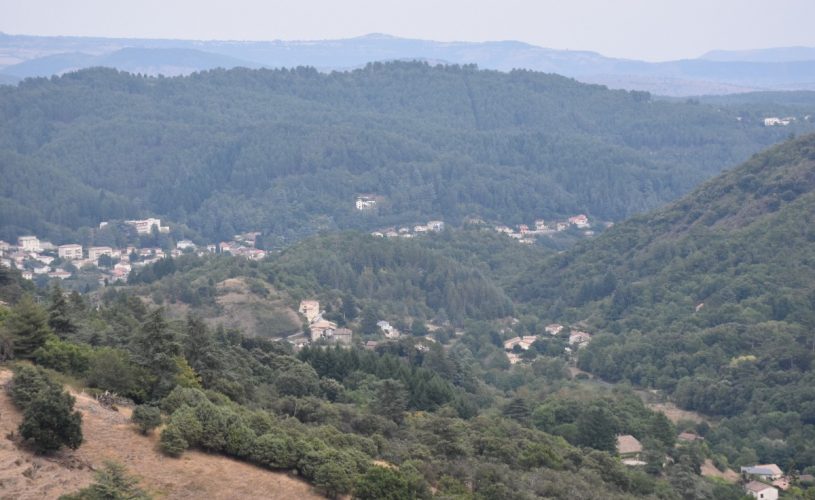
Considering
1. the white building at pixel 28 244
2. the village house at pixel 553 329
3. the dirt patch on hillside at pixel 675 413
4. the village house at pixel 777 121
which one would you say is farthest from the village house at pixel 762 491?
the village house at pixel 777 121

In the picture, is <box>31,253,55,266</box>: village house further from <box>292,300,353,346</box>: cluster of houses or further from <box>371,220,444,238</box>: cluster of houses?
<box>292,300,353,346</box>: cluster of houses

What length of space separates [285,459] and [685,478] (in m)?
15.4

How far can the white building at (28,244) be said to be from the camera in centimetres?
10069

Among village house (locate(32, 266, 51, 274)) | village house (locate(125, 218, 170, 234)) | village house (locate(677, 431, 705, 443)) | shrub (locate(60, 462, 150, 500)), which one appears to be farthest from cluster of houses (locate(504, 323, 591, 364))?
village house (locate(125, 218, 170, 234))

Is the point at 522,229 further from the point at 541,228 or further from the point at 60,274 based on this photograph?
the point at 60,274

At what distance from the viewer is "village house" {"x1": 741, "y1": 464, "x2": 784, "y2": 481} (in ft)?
130

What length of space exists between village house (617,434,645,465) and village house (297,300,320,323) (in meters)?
24.5

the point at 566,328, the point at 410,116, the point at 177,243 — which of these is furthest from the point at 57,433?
the point at 410,116

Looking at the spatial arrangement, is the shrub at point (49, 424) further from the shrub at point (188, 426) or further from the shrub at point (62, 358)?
the shrub at point (62, 358)

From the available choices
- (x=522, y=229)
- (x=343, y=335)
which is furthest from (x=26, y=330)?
(x=522, y=229)

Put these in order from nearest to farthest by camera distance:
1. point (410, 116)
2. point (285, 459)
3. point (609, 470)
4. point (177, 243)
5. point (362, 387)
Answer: point (285, 459) → point (609, 470) → point (362, 387) → point (177, 243) → point (410, 116)

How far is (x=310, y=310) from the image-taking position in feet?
208

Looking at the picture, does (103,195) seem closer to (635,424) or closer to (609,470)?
(635,424)

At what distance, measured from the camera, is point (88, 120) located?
485 feet
